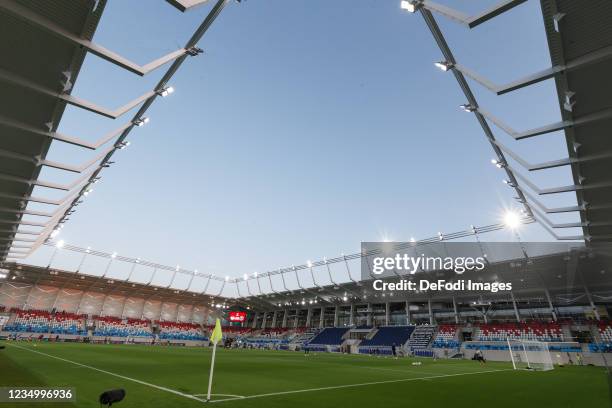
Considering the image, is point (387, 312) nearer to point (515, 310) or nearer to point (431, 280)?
point (431, 280)

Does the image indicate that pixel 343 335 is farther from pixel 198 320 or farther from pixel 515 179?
pixel 515 179

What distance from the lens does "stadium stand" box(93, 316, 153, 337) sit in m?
63.1

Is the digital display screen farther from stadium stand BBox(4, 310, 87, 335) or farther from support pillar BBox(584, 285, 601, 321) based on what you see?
support pillar BBox(584, 285, 601, 321)

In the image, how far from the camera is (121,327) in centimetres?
6581

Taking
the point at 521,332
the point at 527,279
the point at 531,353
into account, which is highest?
the point at 527,279

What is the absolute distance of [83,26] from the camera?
32.4 feet

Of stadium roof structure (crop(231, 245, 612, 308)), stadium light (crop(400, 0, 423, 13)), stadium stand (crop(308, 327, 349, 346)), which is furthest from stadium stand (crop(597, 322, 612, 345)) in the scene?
stadium light (crop(400, 0, 423, 13))

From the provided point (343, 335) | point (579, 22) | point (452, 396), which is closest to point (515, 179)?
point (579, 22)

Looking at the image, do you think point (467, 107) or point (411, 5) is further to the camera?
point (467, 107)

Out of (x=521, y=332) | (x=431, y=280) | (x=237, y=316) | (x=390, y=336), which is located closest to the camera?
(x=521, y=332)

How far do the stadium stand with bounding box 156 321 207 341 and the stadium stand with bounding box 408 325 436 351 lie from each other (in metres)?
48.0

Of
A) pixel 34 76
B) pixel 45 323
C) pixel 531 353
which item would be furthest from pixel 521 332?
pixel 45 323

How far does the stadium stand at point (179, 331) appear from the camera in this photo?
70.5 metres

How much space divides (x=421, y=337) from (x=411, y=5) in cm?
4922
